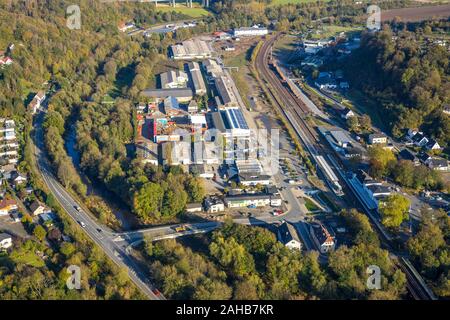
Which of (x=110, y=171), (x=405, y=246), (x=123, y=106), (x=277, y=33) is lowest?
(x=405, y=246)

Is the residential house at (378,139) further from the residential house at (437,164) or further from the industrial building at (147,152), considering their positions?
the industrial building at (147,152)

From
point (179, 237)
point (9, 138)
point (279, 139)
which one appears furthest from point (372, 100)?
point (9, 138)

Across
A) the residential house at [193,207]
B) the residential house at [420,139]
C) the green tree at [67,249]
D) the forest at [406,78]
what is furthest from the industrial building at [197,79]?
the green tree at [67,249]

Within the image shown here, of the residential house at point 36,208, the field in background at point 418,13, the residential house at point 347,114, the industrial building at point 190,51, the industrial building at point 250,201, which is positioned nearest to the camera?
the residential house at point 36,208

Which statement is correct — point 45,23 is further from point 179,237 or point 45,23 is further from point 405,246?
point 405,246

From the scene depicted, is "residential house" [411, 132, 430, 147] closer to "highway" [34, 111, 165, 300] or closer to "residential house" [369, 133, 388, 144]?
"residential house" [369, 133, 388, 144]

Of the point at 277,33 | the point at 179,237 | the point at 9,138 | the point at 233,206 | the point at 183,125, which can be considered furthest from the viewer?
the point at 277,33
